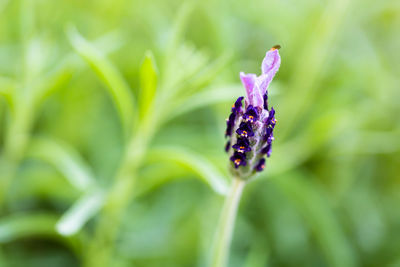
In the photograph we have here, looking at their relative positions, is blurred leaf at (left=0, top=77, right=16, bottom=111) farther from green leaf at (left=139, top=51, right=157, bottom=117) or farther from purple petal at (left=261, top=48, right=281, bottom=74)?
purple petal at (left=261, top=48, right=281, bottom=74)

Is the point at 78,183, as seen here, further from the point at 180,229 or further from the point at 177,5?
the point at 177,5

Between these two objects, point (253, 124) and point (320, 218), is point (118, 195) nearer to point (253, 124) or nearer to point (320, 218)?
point (253, 124)

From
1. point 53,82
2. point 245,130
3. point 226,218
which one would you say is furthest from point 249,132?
point 53,82

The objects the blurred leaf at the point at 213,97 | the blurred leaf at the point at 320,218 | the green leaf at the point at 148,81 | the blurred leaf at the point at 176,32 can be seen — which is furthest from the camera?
the blurred leaf at the point at 320,218

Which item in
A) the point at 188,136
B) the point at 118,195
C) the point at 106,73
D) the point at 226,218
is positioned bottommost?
the point at 226,218

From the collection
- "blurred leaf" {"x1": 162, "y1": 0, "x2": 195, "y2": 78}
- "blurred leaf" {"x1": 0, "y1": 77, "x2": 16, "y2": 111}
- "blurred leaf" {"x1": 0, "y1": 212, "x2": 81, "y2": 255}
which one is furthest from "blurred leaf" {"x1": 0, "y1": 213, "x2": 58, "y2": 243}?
"blurred leaf" {"x1": 162, "y1": 0, "x2": 195, "y2": 78}

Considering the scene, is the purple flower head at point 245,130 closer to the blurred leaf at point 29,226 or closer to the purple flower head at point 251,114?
the purple flower head at point 251,114

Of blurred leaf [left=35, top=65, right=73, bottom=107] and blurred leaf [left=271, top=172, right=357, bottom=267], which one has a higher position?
blurred leaf [left=35, top=65, right=73, bottom=107]

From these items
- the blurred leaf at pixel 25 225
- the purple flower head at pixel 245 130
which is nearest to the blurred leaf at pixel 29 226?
the blurred leaf at pixel 25 225
